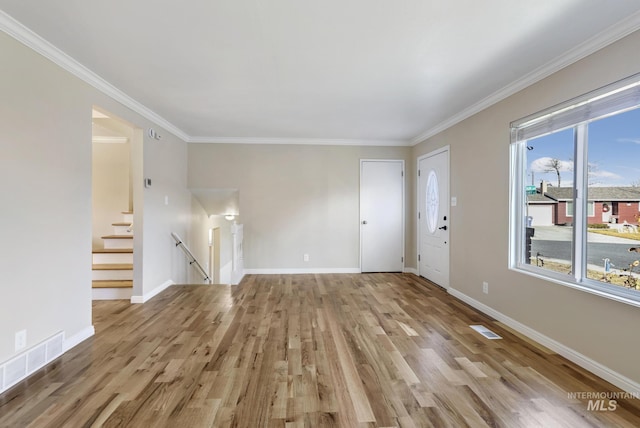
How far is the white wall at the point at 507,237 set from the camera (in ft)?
6.78

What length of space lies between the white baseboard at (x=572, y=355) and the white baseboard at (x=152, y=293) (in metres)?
4.25

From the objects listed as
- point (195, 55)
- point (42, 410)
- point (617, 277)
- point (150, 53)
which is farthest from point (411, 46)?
point (42, 410)

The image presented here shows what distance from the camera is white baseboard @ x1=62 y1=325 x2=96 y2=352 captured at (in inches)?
101

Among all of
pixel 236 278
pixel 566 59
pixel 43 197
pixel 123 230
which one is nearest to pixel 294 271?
pixel 236 278

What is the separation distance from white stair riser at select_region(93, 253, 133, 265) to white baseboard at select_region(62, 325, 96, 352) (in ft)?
5.55

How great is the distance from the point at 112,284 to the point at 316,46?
157 inches

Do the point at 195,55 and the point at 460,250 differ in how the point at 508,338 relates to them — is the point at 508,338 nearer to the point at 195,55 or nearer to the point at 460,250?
the point at 460,250

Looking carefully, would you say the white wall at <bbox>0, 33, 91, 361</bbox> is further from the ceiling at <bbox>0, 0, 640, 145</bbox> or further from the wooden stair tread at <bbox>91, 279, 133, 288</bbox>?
the wooden stair tread at <bbox>91, 279, 133, 288</bbox>

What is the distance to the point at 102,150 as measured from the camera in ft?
17.3

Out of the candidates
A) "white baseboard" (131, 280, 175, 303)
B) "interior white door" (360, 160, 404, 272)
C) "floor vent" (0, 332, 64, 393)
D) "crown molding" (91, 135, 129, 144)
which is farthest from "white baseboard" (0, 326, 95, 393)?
"interior white door" (360, 160, 404, 272)

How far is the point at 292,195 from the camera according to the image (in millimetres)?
5535

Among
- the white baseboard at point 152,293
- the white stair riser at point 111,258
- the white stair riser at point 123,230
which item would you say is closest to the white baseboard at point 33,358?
the white baseboard at point 152,293

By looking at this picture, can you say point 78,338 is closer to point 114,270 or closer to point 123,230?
point 114,270

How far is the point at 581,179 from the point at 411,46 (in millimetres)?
1751
